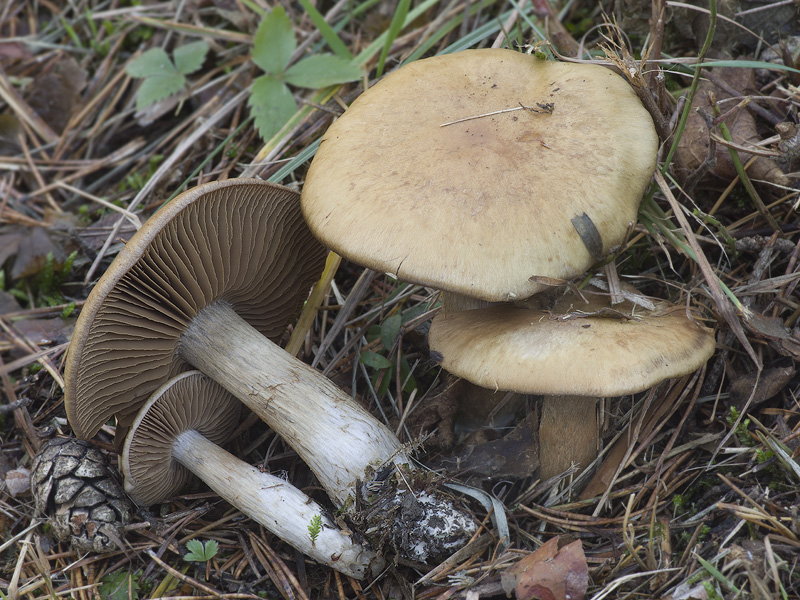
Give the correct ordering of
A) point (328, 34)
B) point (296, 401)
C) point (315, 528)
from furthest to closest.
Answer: point (328, 34), point (296, 401), point (315, 528)

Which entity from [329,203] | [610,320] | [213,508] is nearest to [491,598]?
[610,320]

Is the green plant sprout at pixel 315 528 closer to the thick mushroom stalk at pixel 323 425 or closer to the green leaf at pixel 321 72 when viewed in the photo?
the thick mushroom stalk at pixel 323 425

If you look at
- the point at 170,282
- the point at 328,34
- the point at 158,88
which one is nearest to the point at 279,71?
the point at 328,34

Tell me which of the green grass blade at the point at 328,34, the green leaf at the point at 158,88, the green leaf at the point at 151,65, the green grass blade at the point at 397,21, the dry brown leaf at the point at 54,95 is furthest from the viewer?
the dry brown leaf at the point at 54,95

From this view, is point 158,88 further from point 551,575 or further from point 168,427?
point 551,575

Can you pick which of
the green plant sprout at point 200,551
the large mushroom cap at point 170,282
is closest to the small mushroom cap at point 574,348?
the large mushroom cap at point 170,282
